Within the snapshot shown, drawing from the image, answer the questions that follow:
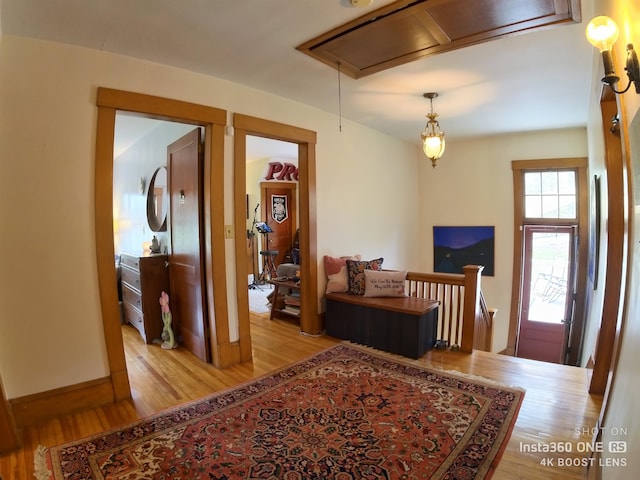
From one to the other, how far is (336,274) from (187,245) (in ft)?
5.41

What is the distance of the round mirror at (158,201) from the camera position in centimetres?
390

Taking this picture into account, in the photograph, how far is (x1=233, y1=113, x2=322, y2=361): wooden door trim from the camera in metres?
3.03

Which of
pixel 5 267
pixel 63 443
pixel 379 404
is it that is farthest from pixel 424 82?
pixel 63 443

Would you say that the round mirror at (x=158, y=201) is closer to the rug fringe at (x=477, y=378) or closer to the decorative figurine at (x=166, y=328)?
the decorative figurine at (x=166, y=328)

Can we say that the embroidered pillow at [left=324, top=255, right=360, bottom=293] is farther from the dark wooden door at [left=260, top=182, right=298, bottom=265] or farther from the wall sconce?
the dark wooden door at [left=260, top=182, right=298, bottom=265]

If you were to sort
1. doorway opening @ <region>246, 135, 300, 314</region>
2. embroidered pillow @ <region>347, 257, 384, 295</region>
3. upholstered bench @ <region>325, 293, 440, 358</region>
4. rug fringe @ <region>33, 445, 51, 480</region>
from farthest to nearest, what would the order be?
doorway opening @ <region>246, 135, 300, 314</region> < embroidered pillow @ <region>347, 257, 384, 295</region> < upholstered bench @ <region>325, 293, 440, 358</region> < rug fringe @ <region>33, 445, 51, 480</region>

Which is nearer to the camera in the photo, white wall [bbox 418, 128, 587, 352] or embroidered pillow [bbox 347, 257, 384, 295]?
embroidered pillow [bbox 347, 257, 384, 295]

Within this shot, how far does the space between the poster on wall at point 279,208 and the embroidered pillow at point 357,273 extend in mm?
4097

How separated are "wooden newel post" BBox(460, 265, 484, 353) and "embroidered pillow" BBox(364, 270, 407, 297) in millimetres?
629

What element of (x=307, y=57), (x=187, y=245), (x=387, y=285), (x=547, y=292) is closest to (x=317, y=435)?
(x=387, y=285)

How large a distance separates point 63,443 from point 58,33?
2493mm

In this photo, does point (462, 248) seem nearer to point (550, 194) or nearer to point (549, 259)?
point (549, 259)

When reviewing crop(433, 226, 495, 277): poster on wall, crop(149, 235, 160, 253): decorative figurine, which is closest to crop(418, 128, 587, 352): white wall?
crop(433, 226, 495, 277): poster on wall

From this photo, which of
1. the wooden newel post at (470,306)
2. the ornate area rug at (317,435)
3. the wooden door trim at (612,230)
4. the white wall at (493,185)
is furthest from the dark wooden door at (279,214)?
the wooden door trim at (612,230)
